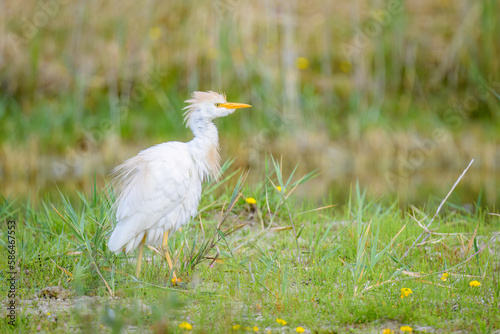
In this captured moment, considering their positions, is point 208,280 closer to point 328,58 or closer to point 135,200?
point 135,200

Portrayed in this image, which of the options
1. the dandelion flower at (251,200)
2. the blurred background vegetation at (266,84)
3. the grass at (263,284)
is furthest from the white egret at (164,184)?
the blurred background vegetation at (266,84)

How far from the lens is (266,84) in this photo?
11.5m

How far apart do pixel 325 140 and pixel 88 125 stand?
4267 millimetres

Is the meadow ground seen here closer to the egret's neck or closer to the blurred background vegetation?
the blurred background vegetation

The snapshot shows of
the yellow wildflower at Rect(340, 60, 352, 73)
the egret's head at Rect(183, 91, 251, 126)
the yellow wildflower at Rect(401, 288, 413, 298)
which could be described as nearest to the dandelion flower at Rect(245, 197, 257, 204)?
the egret's head at Rect(183, 91, 251, 126)

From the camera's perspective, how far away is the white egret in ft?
13.1

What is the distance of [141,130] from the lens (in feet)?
37.9

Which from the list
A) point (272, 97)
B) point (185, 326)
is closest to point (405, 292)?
point (185, 326)

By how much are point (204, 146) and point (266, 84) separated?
24.2ft

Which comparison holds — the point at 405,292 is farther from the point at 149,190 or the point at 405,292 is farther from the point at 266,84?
the point at 266,84

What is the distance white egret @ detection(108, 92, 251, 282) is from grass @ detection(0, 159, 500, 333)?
17 cm

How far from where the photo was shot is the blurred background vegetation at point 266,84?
11125 mm

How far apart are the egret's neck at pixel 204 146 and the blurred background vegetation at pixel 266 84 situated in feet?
17.6

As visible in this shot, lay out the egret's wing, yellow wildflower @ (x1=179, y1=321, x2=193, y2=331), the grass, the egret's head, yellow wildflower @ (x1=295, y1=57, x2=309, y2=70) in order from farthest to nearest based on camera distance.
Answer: yellow wildflower @ (x1=295, y1=57, x2=309, y2=70) → the egret's head → the egret's wing → the grass → yellow wildflower @ (x1=179, y1=321, x2=193, y2=331)
